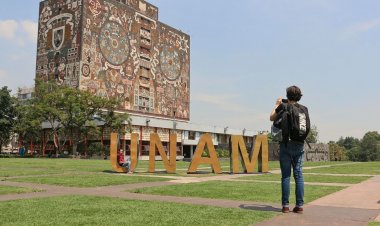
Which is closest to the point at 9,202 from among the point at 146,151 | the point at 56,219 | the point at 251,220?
the point at 56,219

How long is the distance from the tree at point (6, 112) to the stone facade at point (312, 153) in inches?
1560

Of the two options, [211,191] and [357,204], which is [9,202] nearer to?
[211,191]

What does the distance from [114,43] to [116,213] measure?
66.9 metres

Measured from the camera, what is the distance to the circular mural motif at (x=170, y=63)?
278 feet

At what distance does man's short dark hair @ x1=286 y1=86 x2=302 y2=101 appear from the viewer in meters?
7.75

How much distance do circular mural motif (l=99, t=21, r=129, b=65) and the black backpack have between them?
64.1 m

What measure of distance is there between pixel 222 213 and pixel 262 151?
15821mm

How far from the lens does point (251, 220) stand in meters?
6.35

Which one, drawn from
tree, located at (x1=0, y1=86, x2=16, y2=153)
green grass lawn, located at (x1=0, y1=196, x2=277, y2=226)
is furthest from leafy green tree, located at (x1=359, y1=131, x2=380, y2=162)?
green grass lawn, located at (x1=0, y1=196, x2=277, y2=226)

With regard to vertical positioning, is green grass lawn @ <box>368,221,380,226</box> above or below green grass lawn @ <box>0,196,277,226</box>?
below

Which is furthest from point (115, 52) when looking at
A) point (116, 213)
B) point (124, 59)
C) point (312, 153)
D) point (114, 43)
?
point (116, 213)

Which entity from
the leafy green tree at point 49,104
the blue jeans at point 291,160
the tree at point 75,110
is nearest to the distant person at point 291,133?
the blue jeans at point 291,160

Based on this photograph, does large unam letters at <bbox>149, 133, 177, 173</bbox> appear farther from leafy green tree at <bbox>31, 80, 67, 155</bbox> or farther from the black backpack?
leafy green tree at <bbox>31, 80, 67, 155</bbox>

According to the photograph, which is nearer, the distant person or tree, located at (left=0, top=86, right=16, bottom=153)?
Answer: the distant person
